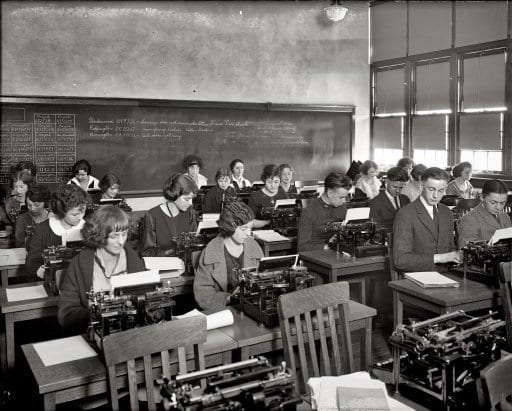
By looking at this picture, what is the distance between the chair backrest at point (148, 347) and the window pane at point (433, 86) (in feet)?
27.0

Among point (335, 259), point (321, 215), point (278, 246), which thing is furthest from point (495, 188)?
point (278, 246)

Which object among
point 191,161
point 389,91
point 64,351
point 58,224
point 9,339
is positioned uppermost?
point 389,91

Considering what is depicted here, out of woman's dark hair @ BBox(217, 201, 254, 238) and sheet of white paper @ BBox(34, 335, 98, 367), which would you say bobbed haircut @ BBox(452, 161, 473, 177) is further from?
sheet of white paper @ BBox(34, 335, 98, 367)

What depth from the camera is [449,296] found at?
350 centimetres

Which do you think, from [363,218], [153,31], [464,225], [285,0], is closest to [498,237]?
[464,225]

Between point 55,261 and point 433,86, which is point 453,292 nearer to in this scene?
point 55,261

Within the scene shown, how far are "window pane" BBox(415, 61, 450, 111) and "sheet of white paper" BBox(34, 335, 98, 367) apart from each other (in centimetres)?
815

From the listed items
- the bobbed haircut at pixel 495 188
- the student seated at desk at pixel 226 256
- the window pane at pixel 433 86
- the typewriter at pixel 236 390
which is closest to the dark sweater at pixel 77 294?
the student seated at desk at pixel 226 256

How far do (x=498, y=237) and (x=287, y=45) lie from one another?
7.09 metres

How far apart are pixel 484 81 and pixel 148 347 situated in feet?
A: 26.7

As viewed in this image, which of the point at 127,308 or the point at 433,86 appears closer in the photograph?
the point at 127,308

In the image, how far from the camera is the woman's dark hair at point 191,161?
28.6 feet

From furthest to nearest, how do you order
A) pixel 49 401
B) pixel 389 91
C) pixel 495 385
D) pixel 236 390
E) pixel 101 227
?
pixel 389 91, pixel 101 227, pixel 49 401, pixel 495 385, pixel 236 390

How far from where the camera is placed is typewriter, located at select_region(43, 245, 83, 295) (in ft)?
11.8
